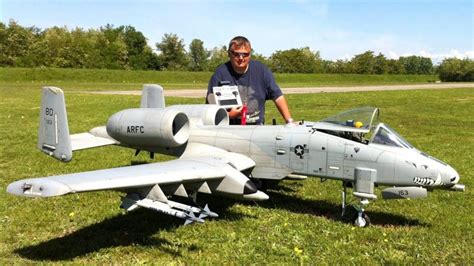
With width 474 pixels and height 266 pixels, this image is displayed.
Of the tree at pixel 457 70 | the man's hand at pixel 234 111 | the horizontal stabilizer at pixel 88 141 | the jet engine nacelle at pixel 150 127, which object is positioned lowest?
the horizontal stabilizer at pixel 88 141

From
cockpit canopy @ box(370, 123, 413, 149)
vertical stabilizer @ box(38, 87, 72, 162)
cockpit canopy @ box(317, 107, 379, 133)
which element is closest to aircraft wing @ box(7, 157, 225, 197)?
vertical stabilizer @ box(38, 87, 72, 162)

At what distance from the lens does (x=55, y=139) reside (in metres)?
8.39

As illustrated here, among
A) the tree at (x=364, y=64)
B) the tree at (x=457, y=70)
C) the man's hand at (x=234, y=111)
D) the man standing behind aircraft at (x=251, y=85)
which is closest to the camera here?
the man's hand at (x=234, y=111)

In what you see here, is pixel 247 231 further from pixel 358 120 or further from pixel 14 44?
pixel 14 44

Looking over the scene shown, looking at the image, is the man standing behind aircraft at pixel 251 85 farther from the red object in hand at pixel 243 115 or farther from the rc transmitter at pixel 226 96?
the rc transmitter at pixel 226 96

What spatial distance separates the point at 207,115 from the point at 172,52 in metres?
112

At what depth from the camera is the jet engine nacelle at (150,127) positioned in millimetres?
8781

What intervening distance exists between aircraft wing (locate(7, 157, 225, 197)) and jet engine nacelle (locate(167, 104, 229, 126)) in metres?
1.48

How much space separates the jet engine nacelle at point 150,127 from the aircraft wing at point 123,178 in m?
1.00

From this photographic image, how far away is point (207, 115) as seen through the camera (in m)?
9.66

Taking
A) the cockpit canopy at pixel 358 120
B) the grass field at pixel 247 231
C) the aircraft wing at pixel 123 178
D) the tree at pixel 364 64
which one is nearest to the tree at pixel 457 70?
the tree at pixel 364 64

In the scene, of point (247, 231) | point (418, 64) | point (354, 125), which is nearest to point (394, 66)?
point (418, 64)

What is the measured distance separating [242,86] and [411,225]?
4.85 metres

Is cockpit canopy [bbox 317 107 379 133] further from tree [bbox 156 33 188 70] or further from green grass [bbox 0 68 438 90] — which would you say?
tree [bbox 156 33 188 70]
